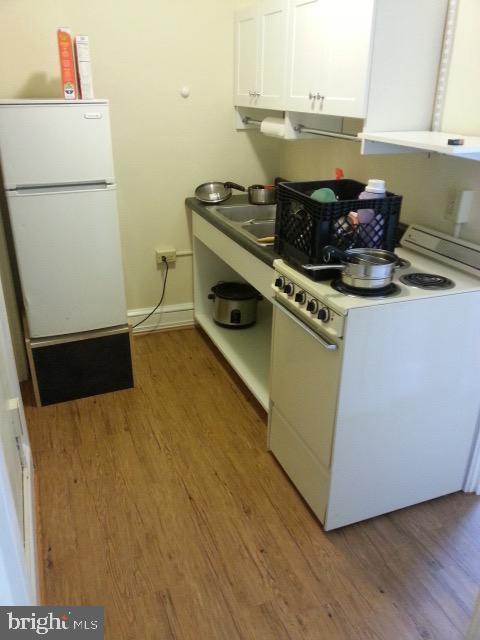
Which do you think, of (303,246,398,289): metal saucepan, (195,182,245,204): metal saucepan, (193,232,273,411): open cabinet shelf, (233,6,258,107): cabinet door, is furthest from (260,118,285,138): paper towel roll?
(303,246,398,289): metal saucepan

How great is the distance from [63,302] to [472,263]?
1.89 m

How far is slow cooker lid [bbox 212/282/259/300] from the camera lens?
3.21 m

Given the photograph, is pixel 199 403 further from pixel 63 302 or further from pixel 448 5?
pixel 448 5

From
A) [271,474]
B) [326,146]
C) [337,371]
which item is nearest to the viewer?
[337,371]

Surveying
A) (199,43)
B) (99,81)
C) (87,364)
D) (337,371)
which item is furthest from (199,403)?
(199,43)

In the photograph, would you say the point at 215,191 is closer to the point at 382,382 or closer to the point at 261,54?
the point at 261,54

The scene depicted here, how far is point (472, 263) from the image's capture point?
1.86m

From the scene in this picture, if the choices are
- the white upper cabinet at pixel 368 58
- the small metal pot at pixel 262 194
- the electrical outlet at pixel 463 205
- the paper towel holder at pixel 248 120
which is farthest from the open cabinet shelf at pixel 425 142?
the paper towel holder at pixel 248 120

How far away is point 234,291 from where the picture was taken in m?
3.30

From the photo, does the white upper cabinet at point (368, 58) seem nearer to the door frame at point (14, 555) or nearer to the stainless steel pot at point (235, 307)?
the stainless steel pot at point (235, 307)

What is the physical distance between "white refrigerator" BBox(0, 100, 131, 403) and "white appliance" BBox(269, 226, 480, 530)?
103cm

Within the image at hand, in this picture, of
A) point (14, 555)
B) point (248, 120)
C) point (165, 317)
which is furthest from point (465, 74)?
point (165, 317)

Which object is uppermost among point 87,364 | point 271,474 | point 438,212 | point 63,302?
point 438,212

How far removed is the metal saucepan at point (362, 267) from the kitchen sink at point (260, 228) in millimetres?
944
